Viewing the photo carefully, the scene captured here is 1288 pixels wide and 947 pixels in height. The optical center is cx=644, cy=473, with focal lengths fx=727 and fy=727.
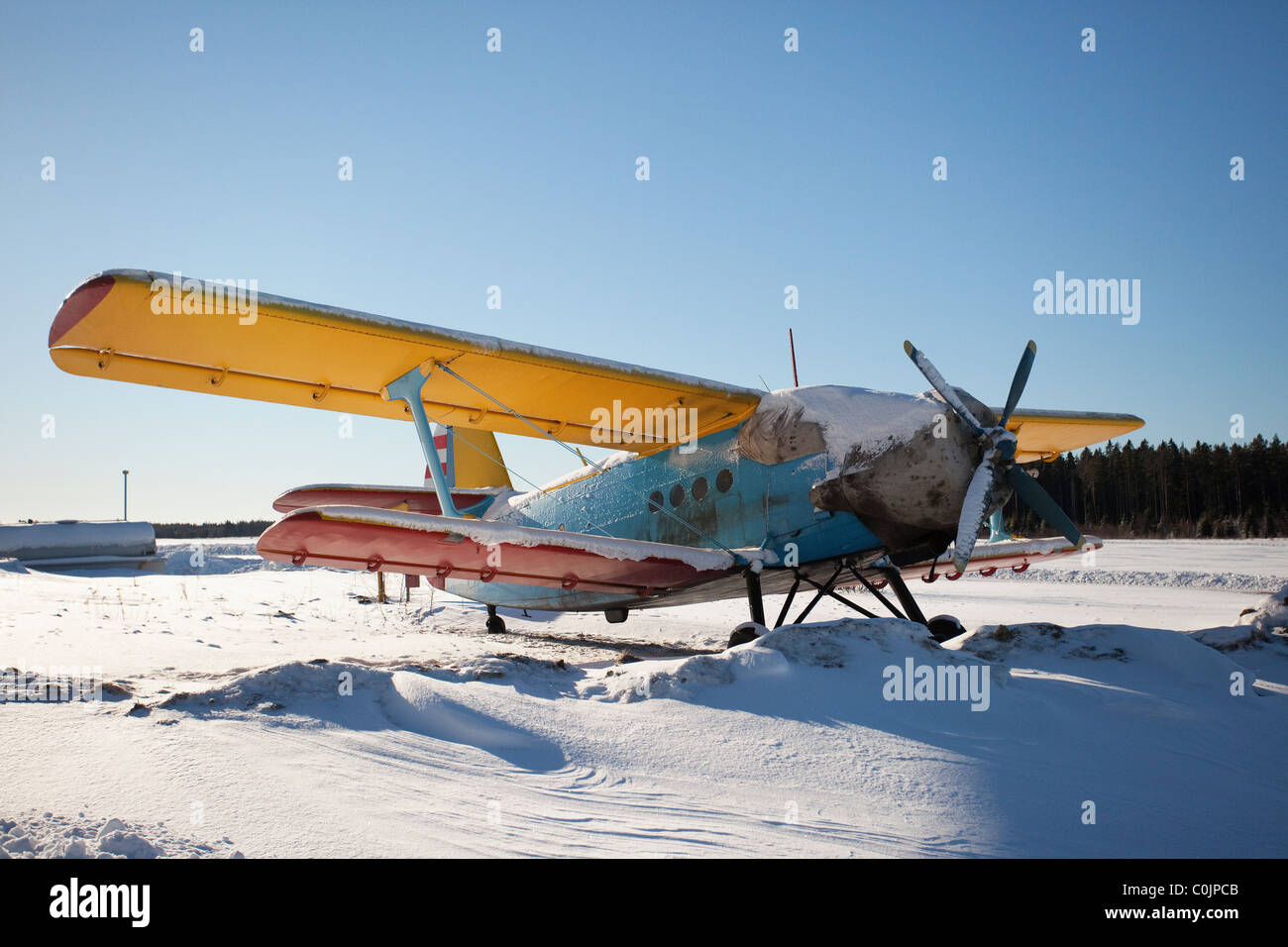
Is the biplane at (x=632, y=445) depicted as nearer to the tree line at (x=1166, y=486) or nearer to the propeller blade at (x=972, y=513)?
the propeller blade at (x=972, y=513)

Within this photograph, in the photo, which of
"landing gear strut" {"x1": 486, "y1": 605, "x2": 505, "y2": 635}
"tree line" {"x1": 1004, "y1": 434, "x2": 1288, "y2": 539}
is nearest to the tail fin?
"landing gear strut" {"x1": 486, "y1": 605, "x2": 505, "y2": 635}

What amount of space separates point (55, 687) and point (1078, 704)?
6594mm

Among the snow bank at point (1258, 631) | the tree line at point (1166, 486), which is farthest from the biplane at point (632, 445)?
the tree line at point (1166, 486)

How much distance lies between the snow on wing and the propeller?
2.33 metres

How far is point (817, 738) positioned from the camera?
4027 mm

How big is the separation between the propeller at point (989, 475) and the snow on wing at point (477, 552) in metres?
2.33

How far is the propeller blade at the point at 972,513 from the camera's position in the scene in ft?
21.5

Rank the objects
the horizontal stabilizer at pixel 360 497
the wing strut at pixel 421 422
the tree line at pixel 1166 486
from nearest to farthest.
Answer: the wing strut at pixel 421 422 < the horizontal stabilizer at pixel 360 497 < the tree line at pixel 1166 486

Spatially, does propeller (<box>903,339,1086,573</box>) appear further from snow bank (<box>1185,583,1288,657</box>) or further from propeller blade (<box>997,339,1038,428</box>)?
snow bank (<box>1185,583,1288,657</box>)

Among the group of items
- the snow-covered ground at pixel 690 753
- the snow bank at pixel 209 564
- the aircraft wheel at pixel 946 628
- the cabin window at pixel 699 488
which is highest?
the cabin window at pixel 699 488

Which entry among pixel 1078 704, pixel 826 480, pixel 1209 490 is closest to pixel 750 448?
pixel 826 480

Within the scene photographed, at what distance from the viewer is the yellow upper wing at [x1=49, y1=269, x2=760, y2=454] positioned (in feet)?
20.0

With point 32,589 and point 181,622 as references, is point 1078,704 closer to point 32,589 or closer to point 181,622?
point 181,622

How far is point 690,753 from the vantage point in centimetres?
392
